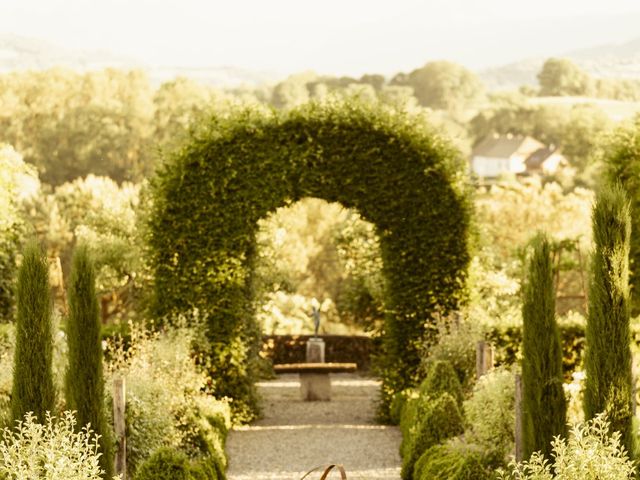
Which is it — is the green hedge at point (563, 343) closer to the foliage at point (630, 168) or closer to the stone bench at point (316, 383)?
the foliage at point (630, 168)

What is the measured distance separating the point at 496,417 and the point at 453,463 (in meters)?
0.81

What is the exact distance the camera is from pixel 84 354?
9.22m

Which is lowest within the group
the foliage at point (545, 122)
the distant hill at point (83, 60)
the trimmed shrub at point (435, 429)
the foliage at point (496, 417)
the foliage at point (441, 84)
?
the trimmed shrub at point (435, 429)

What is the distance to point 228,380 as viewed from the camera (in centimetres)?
1458

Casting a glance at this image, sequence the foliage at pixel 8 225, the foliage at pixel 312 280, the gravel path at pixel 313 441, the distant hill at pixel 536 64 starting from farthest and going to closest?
the distant hill at pixel 536 64, the foliage at pixel 8 225, the foliage at pixel 312 280, the gravel path at pixel 313 441

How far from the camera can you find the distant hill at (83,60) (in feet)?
185

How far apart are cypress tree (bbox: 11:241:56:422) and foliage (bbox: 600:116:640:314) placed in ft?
35.7

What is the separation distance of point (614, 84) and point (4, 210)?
54.6 meters

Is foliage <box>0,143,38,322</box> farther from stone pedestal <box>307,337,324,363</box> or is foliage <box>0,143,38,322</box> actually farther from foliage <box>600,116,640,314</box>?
foliage <box>600,116,640,314</box>

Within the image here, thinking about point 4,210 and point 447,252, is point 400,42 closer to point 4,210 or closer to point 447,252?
point 4,210

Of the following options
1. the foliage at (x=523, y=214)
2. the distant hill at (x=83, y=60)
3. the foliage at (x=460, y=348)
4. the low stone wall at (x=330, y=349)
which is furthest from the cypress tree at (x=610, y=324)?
the distant hill at (x=83, y=60)

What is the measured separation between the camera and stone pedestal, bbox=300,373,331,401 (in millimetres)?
17625

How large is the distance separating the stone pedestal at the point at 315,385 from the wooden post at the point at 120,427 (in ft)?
24.3

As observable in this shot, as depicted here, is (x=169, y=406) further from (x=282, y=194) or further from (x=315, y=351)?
(x=315, y=351)
